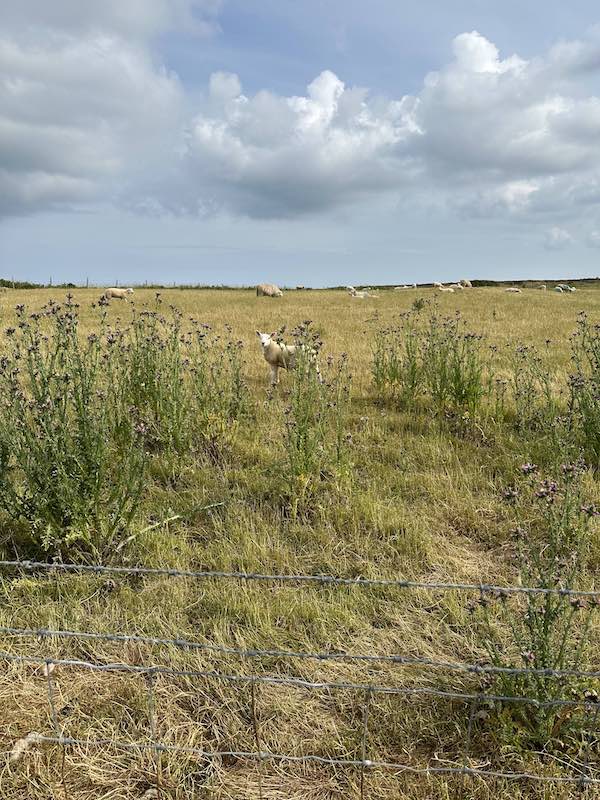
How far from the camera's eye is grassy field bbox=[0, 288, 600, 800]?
234 cm

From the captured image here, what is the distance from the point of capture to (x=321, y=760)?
7.45 feet

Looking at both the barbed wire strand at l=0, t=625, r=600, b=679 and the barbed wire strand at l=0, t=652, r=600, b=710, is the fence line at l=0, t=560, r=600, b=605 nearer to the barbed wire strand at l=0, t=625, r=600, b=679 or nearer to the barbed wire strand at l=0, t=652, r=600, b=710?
the barbed wire strand at l=0, t=625, r=600, b=679

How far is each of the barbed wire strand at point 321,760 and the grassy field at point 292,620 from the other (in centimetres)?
3

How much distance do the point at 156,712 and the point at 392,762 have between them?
1.06 metres

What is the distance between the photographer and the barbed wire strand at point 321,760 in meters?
2.18

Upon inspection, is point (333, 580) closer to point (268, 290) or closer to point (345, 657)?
point (345, 657)

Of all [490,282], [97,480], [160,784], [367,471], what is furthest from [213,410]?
[490,282]

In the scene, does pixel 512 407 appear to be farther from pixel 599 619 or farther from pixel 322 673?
pixel 322 673

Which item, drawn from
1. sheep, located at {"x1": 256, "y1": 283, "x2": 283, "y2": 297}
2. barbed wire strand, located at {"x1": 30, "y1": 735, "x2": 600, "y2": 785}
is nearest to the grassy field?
barbed wire strand, located at {"x1": 30, "y1": 735, "x2": 600, "y2": 785}

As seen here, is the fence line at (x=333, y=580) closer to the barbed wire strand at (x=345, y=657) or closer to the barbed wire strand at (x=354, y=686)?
the barbed wire strand at (x=345, y=657)

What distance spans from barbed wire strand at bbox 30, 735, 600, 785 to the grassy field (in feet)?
0.09

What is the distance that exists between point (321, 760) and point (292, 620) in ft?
2.92

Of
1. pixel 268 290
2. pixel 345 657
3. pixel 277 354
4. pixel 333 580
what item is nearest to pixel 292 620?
pixel 345 657

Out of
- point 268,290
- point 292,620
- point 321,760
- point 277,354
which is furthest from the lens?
point 268,290
